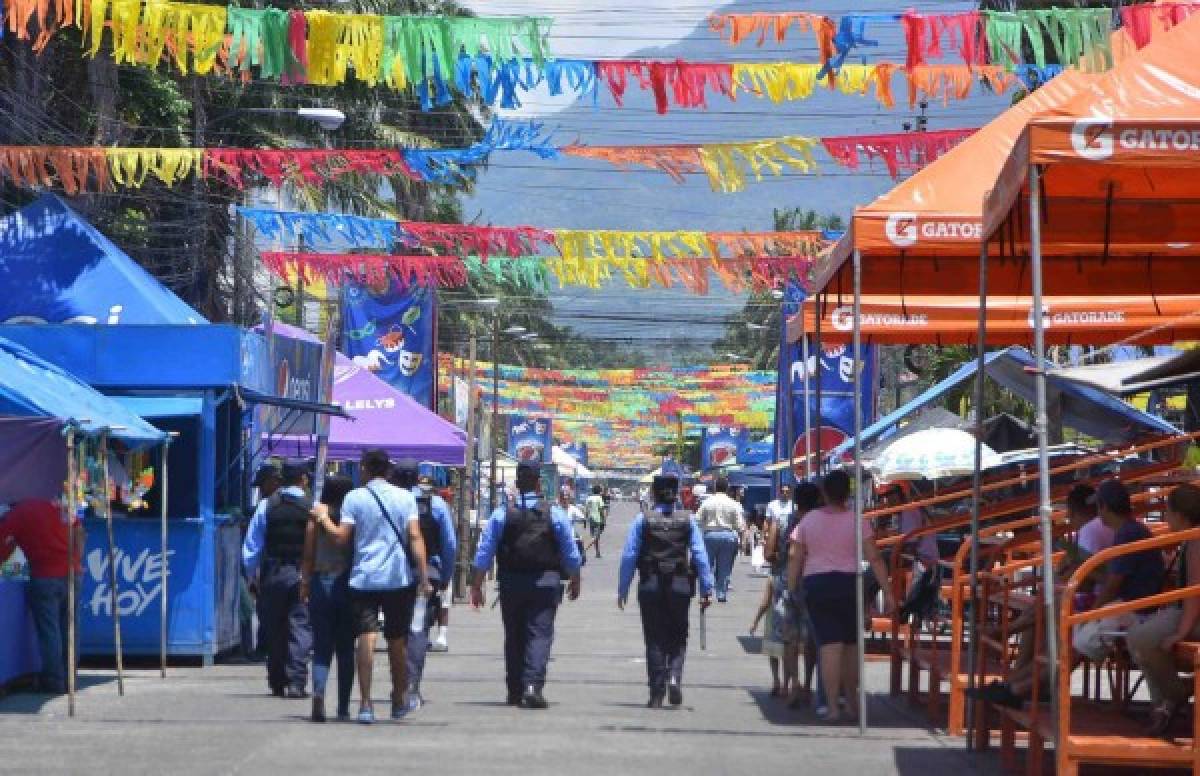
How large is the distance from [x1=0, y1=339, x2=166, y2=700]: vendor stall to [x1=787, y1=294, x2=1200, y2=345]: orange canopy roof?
6679mm

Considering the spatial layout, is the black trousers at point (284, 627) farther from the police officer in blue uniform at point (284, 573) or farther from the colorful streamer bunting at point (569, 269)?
the colorful streamer bunting at point (569, 269)

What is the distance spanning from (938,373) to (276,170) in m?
18.4

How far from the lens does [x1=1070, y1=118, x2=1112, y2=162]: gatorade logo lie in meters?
10.7

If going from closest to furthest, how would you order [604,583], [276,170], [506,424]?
[276,170] < [604,583] < [506,424]

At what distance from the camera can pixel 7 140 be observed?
94.4 feet

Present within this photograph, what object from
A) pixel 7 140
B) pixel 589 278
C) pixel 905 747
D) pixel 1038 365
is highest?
pixel 7 140

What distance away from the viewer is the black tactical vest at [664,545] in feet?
54.4

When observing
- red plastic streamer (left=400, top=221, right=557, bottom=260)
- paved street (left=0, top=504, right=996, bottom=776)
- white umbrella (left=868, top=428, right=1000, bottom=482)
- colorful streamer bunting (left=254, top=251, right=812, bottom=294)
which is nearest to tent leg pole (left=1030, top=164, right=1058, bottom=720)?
paved street (left=0, top=504, right=996, bottom=776)

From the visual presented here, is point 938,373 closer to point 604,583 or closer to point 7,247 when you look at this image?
point 604,583

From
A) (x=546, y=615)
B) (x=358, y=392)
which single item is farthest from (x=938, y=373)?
(x=546, y=615)

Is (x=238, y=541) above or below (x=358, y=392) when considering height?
below

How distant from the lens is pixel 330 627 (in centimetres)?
1489

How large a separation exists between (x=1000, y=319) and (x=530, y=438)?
46.9m

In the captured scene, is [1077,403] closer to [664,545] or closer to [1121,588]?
[664,545]
